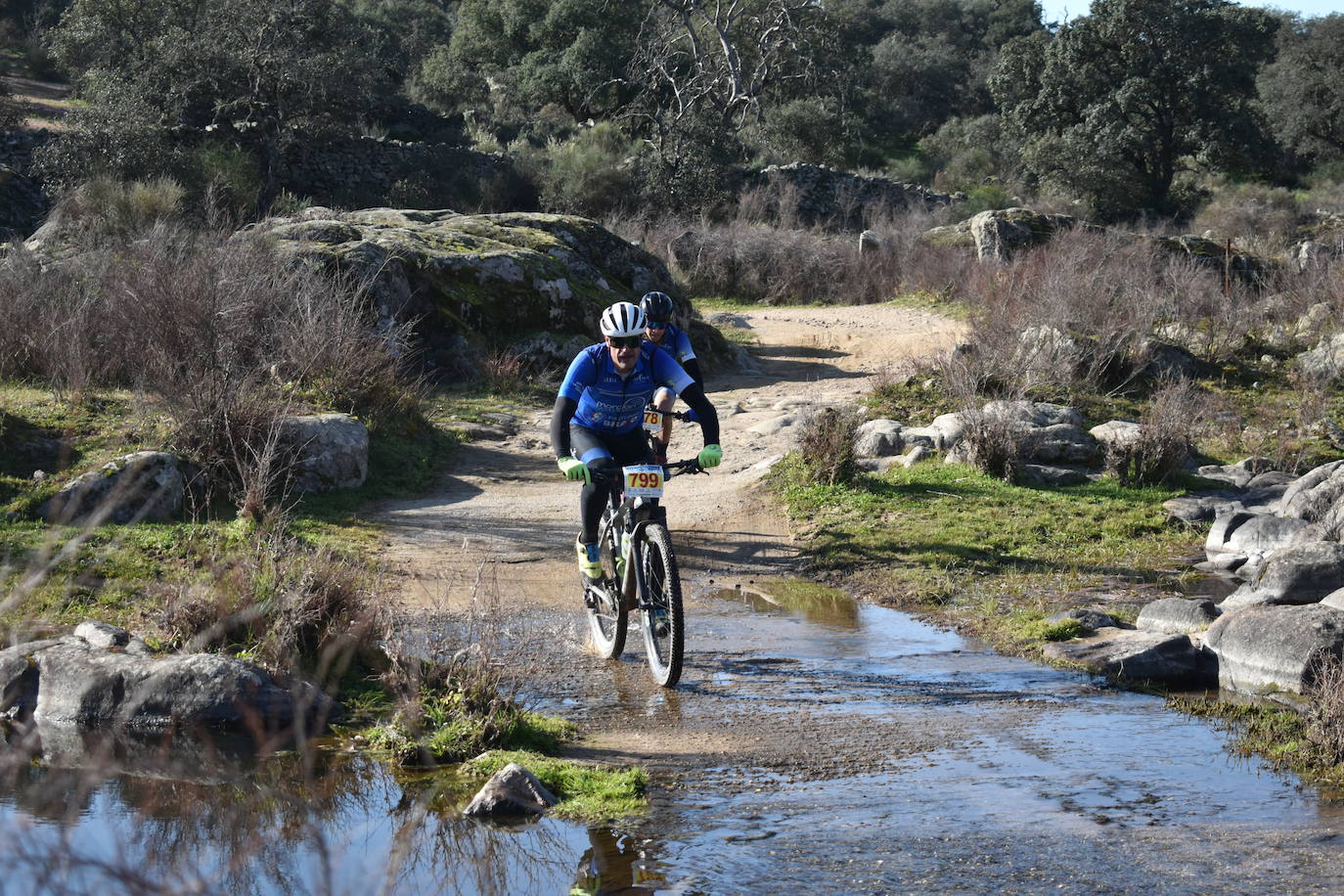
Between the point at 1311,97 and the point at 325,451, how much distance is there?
41573 mm

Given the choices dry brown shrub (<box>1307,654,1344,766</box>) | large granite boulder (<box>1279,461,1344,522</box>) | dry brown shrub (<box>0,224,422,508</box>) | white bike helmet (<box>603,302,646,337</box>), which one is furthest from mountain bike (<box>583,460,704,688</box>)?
large granite boulder (<box>1279,461,1344,522</box>)

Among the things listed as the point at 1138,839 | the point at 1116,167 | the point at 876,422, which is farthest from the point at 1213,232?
the point at 1138,839

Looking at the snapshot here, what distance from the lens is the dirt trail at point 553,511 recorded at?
8641 millimetres

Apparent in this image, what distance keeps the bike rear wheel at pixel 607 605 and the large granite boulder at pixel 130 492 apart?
3274 millimetres

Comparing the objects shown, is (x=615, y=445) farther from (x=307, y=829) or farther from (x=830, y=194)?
(x=830, y=194)

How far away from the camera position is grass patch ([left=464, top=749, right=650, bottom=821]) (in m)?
4.73

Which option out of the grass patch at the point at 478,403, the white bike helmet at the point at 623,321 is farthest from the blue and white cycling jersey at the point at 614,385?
the grass patch at the point at 478,403

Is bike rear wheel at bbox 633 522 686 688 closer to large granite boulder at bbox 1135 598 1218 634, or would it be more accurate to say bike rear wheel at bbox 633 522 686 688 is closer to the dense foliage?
large granite boulder at bbox 1135 598 1218 634

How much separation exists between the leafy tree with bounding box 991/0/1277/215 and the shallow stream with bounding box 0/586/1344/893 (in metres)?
32.5

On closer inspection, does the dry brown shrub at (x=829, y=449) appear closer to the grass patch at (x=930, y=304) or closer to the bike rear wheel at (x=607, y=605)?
the bike rear wheel at (x=607, y=605)

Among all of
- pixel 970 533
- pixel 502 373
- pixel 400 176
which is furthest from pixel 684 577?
pixel 400 176

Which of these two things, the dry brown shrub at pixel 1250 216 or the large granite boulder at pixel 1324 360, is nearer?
the large granite boulder at pixel 1324 360

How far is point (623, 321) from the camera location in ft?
20.5

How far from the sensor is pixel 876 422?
41.4 ft
